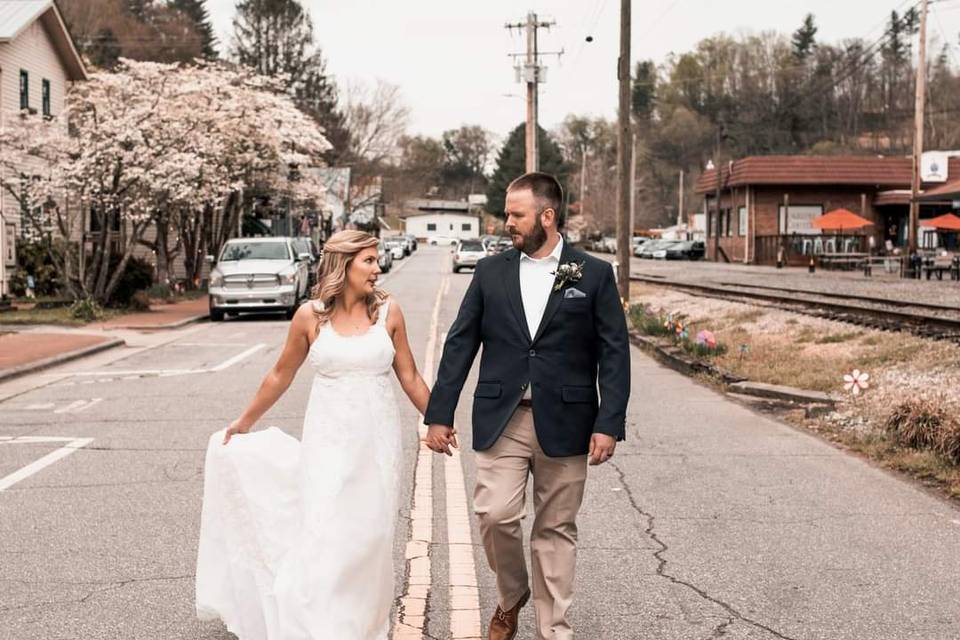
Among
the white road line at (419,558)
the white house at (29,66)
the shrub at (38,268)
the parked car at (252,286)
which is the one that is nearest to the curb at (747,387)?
the white road line at (419,558)

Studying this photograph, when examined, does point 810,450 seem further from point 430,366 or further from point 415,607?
point 430,366

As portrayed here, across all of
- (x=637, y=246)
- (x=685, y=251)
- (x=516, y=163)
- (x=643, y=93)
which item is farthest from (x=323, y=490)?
(x=643, y=93)

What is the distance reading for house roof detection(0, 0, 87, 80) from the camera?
1315 inches

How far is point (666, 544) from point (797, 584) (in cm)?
100

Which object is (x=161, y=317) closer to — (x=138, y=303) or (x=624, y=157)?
(x=138, y=303)

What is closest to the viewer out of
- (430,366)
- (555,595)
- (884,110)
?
(555,595)

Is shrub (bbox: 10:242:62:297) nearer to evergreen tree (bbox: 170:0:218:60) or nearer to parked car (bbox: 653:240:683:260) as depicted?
parked car (bbox: 653:240:683:260)

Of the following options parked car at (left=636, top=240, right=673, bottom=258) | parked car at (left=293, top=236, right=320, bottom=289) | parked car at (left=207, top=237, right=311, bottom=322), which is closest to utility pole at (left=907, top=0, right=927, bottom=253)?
parked car at (left=293, top=236, right=320, bottom=289)

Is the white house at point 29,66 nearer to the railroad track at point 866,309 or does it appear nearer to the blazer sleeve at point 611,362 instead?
the railroad track at point 866,309

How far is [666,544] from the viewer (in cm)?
691

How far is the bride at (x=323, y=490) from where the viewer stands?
4.67 m

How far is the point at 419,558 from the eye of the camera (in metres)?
6.47

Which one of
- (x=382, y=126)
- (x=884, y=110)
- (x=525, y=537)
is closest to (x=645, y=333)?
(x=525, y=537)

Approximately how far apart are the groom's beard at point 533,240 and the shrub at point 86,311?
73.7 feet
